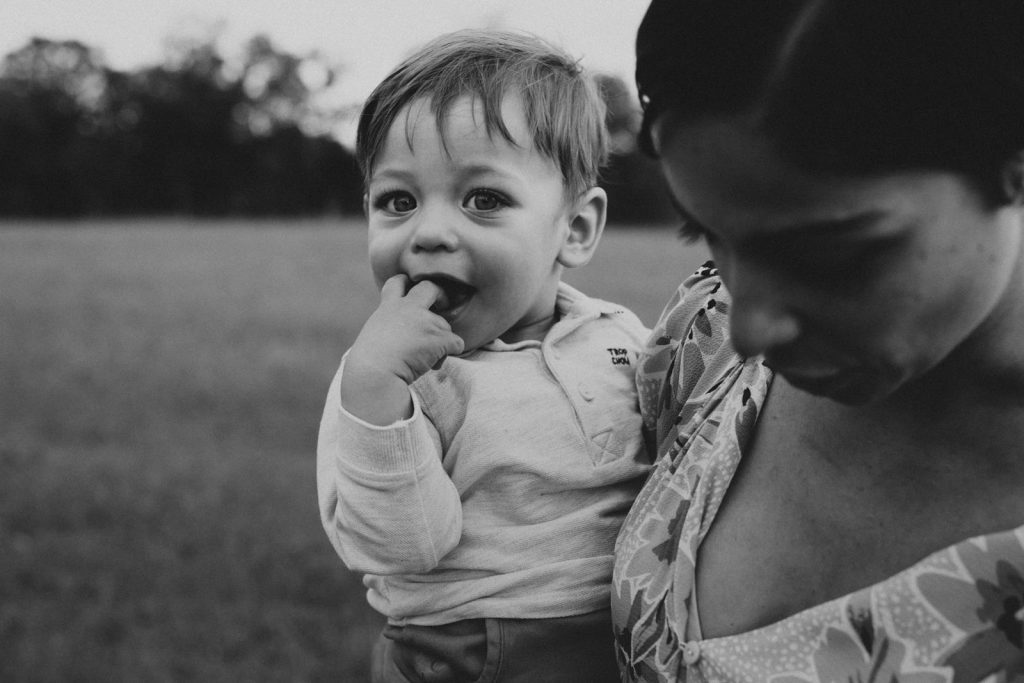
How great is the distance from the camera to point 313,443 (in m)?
6.35

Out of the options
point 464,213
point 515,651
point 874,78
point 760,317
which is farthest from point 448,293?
point 874,78

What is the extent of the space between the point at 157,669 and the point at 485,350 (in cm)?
259

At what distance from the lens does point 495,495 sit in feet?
5.56

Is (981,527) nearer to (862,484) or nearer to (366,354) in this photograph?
(862,484)

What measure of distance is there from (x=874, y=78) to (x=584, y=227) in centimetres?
109

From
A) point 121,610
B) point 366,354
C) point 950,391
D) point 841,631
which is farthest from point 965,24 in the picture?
point 121,610

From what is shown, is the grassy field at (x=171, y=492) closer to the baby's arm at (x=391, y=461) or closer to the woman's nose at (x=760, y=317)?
the baby's arm at (x=391, y=461)

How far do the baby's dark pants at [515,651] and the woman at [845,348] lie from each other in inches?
7.2

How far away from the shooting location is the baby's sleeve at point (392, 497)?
4.93 feet

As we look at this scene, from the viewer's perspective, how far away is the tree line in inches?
1570

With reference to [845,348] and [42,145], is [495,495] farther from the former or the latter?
[42,145]

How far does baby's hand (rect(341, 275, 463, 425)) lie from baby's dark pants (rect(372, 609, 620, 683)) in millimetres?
419

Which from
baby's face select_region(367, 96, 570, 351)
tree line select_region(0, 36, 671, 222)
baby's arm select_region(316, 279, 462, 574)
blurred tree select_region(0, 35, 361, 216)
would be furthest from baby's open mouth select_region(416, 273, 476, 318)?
blurred tree select_region(0, 35, 361, 216)

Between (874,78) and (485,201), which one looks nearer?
(874,78)
